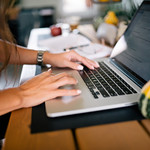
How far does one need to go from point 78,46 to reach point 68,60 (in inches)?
13.9

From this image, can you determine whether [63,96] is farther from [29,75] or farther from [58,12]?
[58,12]

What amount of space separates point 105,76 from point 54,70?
0.23 metres

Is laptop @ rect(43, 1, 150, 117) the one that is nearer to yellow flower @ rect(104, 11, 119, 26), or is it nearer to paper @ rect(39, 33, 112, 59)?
paper @ rect(39, 33, 112, 59)

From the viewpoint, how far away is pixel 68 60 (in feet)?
2.47

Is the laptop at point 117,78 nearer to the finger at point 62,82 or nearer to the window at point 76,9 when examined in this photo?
the finger at point 62,82

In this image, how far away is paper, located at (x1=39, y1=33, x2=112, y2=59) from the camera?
930mm

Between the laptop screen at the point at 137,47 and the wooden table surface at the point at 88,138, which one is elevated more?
the laptop screen at the point at 137,47

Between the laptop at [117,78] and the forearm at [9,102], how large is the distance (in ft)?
0.27

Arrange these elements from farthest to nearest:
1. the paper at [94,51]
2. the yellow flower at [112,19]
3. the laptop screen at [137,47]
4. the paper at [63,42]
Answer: the yellow flower at [112,19]
the paper at [63,42]
the paper at [94,51]
the laptop screen at [137,47]

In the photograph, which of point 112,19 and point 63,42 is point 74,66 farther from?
point 112,19

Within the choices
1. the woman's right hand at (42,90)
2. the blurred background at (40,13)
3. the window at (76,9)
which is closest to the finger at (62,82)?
the woman's right hand at (42,90)

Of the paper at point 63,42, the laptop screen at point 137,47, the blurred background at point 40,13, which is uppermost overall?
the laptop screen at point 137,47

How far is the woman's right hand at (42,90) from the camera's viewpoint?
1.67 ft

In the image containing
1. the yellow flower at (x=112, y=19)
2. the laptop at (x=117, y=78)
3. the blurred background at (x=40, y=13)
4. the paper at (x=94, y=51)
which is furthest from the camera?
the blurred background at (x=40, y=13)
